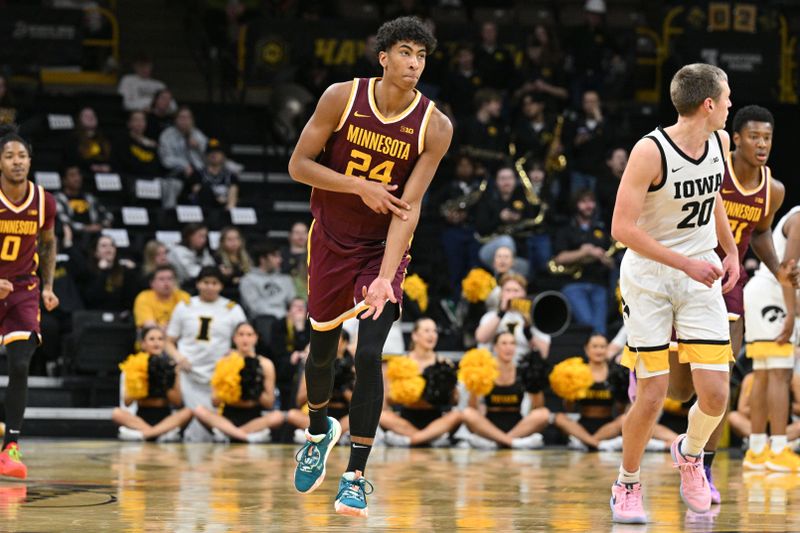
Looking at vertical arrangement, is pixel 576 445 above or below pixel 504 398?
below

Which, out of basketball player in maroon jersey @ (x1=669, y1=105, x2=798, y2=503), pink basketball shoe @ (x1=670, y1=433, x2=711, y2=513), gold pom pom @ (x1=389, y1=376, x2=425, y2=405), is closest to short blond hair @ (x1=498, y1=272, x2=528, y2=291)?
gold pom pom @ (x1=389, y1=376, x2=425, y2=405)

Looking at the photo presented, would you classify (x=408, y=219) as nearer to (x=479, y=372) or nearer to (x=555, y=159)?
(x=479, y=372)

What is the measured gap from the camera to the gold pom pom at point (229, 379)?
481 inches

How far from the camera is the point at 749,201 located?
7891 mm

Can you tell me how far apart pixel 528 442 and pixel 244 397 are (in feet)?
8.46

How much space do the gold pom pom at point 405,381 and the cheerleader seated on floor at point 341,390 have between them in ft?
1.22

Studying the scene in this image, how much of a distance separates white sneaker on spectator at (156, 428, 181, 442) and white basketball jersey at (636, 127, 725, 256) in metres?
7.15

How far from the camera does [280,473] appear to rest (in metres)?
9.17

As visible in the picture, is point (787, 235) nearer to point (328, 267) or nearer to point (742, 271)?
point (742, 271)

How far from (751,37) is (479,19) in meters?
4.28

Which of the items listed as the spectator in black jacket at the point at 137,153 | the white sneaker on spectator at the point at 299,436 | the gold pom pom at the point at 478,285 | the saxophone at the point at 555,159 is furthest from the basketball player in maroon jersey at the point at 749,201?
the spectator in black jacket at the point at 137,153

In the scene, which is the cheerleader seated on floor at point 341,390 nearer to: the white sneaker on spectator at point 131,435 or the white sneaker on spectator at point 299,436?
the white sneaker on spectator at point 299,436

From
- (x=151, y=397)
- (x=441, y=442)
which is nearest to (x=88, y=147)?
(x=151, y=397)

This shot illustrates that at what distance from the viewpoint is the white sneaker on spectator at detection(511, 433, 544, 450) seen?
12.2 metres
